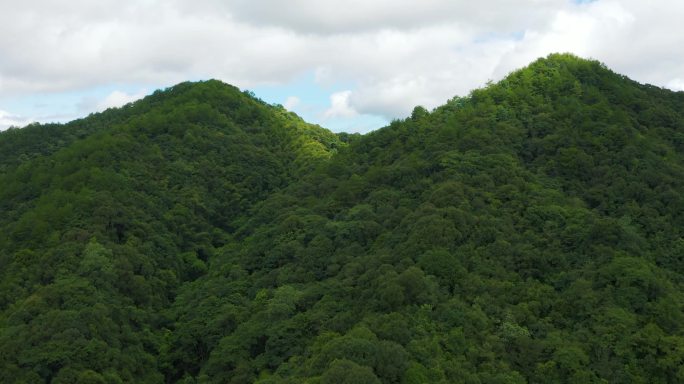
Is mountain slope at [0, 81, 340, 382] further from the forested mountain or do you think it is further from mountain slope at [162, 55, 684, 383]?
mountain slope at [162, 55, 684, 383]

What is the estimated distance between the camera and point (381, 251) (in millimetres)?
46062

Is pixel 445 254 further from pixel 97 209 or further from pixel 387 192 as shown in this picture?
pixel 97 209

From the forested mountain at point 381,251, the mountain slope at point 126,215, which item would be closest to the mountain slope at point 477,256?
the forested mountain at point 381,251

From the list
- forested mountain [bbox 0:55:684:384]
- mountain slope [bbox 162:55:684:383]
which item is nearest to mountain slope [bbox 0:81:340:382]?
forested mountain [bbox 0:55:684:384]

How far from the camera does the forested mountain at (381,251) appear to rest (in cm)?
3738

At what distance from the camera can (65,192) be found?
59.8 metres

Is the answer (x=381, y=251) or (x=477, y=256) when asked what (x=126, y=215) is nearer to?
(x=381, y=251)

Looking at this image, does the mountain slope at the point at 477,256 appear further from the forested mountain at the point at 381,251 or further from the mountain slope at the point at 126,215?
the mountain slope at the point at 126,215

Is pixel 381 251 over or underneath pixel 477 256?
over

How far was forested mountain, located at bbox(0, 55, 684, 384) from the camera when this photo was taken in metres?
37.4

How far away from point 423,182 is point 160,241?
23.2 meters

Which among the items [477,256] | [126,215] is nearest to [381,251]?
[477,256]

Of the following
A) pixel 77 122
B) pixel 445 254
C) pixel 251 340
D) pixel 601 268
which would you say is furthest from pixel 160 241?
pixel 77 122

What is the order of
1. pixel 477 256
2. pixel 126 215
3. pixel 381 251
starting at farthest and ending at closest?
pixel 126 215 → pixel 381 251 → pixel 477 256
